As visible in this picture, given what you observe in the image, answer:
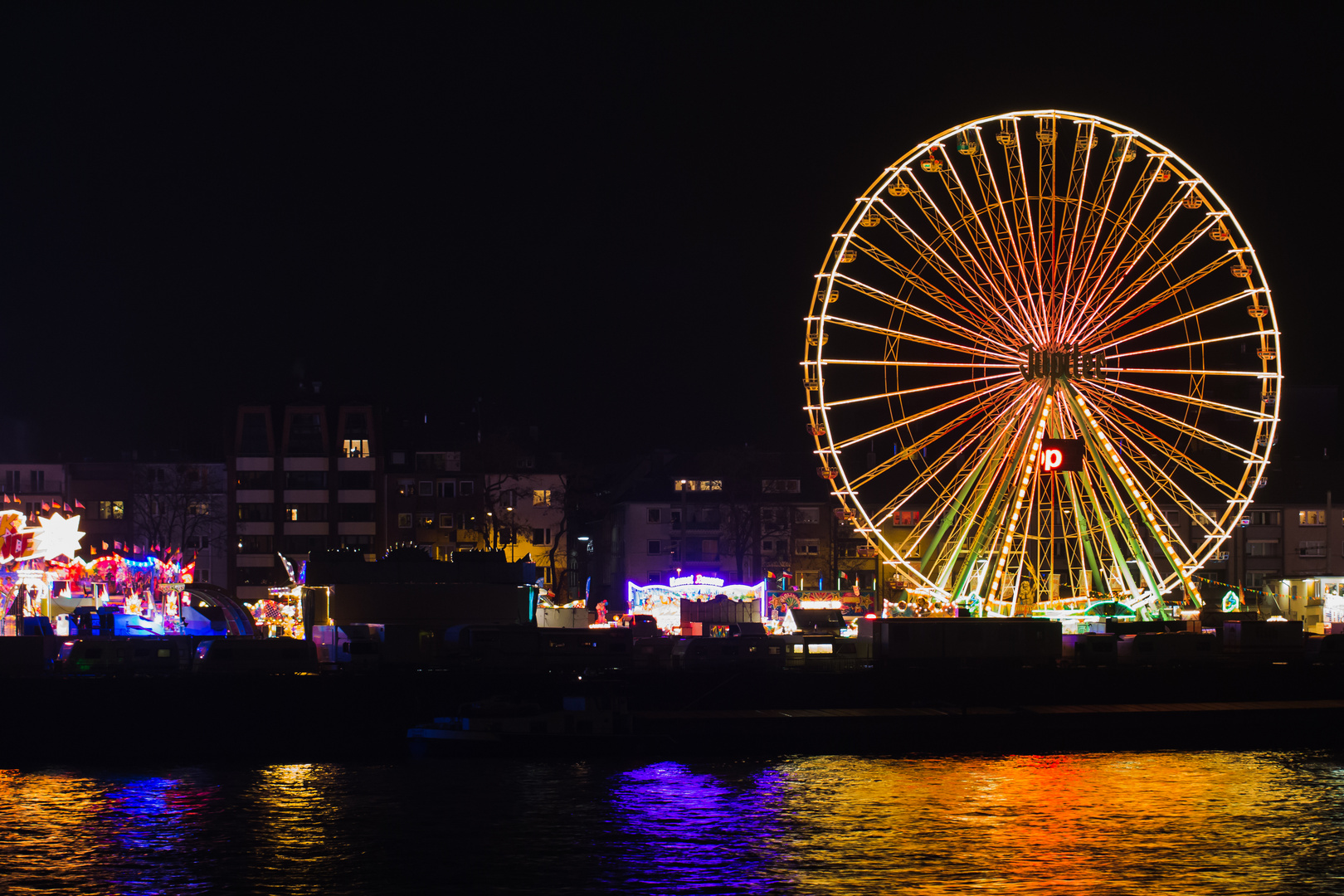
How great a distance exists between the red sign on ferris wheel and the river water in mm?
14061

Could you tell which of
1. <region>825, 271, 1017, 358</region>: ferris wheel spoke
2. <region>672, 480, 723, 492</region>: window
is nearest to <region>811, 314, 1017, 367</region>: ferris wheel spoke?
<region>825, 271, 1017, 358</region>: ferris wheel spoke

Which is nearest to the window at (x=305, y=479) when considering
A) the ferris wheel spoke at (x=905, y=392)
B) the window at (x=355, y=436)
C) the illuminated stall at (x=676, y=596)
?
the window at (x=355, y=436)

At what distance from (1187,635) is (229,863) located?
50.9m

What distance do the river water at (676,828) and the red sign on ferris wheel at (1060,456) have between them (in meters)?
14.1

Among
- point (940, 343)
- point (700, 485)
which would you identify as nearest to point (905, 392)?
point (940, 343)

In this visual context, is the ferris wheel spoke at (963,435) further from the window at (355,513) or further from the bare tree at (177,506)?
the bare tree at (177,506)

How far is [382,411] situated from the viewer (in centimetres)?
13462

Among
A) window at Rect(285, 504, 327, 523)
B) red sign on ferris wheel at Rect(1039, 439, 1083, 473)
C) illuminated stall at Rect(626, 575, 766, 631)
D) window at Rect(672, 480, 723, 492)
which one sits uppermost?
window at Rect(672, 480, 723, 492)

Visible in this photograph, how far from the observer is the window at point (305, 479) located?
130125mm

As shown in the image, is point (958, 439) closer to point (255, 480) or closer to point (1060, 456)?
point (1060, 456)

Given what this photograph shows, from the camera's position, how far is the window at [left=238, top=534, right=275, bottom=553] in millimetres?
128875

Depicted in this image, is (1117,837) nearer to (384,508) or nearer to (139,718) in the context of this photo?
(139,718)

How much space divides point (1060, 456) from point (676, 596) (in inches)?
1427

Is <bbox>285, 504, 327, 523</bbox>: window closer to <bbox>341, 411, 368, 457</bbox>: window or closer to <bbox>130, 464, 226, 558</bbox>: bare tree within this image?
<bbox>341, 411, 368, 457</bbox>: window
